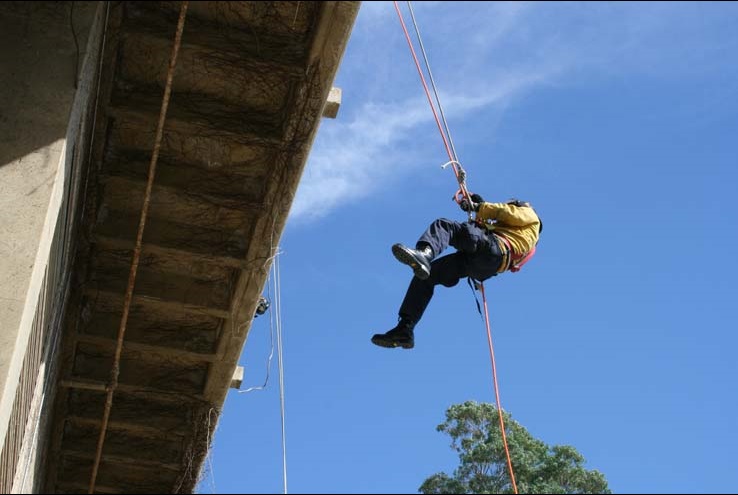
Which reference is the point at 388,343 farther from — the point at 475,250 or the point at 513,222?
the point at 513,222

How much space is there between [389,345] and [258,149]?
1901 mm

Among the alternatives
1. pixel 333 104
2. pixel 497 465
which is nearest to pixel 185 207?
pixel 333 104

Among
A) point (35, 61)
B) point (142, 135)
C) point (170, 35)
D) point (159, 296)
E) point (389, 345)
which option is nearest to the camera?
point (35, 61)

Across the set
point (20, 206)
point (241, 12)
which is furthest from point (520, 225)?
point (20, 206)

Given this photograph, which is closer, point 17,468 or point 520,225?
point 17,468

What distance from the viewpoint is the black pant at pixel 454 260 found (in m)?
8.03

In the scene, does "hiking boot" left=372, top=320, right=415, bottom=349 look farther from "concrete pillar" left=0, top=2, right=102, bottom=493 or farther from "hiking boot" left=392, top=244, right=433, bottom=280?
"concrete pillar" left=0, top=2, right=102, bottom=493

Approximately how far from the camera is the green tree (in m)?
28.2

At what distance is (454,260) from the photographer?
8.52 meters

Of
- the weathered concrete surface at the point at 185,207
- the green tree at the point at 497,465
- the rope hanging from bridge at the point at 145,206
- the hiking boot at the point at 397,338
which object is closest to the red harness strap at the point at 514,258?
the hiking boot at the point at 397,338

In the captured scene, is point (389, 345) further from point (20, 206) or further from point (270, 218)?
point (20, 206)

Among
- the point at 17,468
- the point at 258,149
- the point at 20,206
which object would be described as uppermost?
the point at 258,149

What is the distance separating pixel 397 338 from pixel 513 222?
145cm

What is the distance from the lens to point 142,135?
7.59 meters
